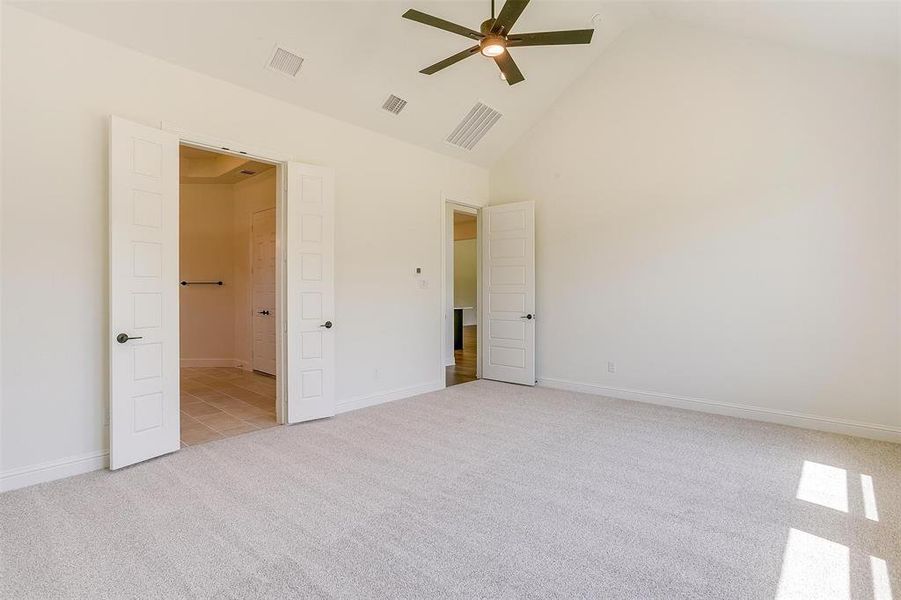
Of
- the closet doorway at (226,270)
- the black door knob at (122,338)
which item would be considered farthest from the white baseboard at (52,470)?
the closet doorway at (226,270)

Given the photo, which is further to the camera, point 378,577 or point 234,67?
point 234,67

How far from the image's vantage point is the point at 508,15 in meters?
2.76

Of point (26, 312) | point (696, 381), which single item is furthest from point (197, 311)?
point (696, 381)

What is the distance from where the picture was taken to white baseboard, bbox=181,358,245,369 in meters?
7.16

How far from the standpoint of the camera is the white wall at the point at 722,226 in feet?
12.2

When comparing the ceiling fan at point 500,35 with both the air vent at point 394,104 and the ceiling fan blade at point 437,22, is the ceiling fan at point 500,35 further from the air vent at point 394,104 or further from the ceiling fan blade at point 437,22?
the air vent at point 394,104

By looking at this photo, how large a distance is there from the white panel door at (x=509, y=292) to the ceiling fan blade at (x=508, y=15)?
Answer: 2.95 m

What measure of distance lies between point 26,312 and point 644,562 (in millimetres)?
3878

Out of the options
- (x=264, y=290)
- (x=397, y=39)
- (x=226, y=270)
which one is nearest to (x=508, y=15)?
(x=397, y=39)

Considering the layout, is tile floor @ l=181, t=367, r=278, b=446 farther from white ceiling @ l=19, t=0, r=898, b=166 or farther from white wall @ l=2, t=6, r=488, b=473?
→ white ceiling @ l=19, t=0, r=898, b=166

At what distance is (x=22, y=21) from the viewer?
2.76 metres

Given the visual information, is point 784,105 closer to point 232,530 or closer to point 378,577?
point 378,577

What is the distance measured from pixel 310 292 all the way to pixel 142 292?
1.36m

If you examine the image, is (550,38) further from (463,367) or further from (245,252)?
(245,252)
